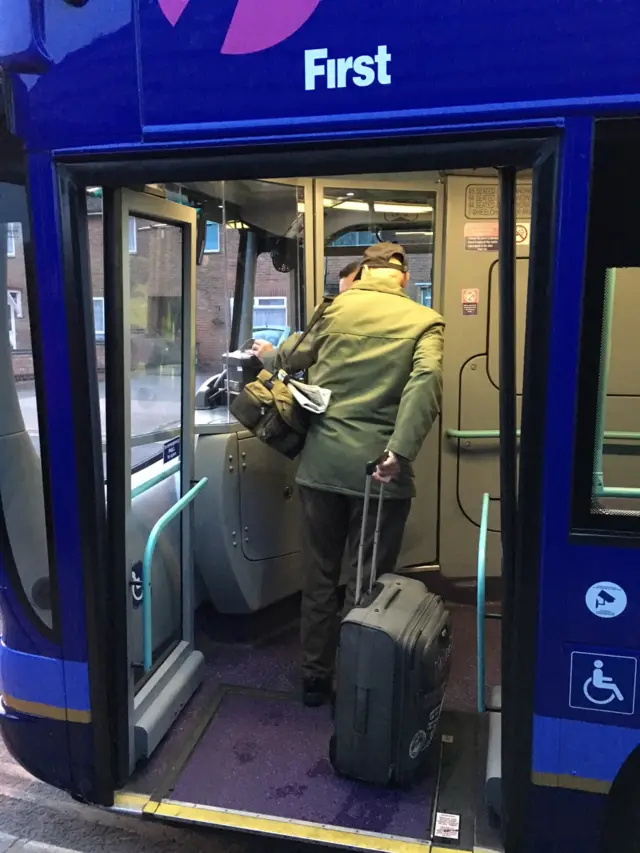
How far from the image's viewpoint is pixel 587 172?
5.45 ft

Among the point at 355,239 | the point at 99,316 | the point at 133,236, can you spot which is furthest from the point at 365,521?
the point at 355,239

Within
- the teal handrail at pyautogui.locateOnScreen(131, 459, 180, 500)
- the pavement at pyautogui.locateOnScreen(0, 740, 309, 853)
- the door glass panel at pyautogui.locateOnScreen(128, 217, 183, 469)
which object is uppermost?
the door glass panel at pyautogui.locateOnScreen(128, 217, 183, 469)

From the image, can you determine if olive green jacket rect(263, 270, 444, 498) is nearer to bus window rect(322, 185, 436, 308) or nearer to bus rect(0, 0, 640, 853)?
bus rect(0, 0, 640, 853)

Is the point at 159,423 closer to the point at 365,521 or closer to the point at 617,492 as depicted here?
the point at 365,521

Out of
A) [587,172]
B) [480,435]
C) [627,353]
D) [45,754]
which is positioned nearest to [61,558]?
[45,754]

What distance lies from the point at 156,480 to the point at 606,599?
1657mm

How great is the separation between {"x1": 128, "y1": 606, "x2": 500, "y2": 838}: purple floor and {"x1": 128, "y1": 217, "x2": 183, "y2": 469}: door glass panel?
1084 mm

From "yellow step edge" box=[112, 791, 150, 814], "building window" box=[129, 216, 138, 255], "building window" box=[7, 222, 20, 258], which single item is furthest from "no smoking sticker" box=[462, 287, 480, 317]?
"yellow step edge" box=[112, 791, 150, 814]

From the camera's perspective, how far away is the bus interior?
2281 millimetres

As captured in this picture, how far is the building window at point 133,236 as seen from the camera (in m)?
2.42

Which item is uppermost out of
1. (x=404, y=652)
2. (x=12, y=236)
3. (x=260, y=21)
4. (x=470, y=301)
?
(x=260, y=21)

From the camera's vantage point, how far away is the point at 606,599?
1812 mm

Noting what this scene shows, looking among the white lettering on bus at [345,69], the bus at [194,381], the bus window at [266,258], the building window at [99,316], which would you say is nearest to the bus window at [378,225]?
the bus window at [266,258]

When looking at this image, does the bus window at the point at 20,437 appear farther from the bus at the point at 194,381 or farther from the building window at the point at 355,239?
the building window at the point at 355,239
